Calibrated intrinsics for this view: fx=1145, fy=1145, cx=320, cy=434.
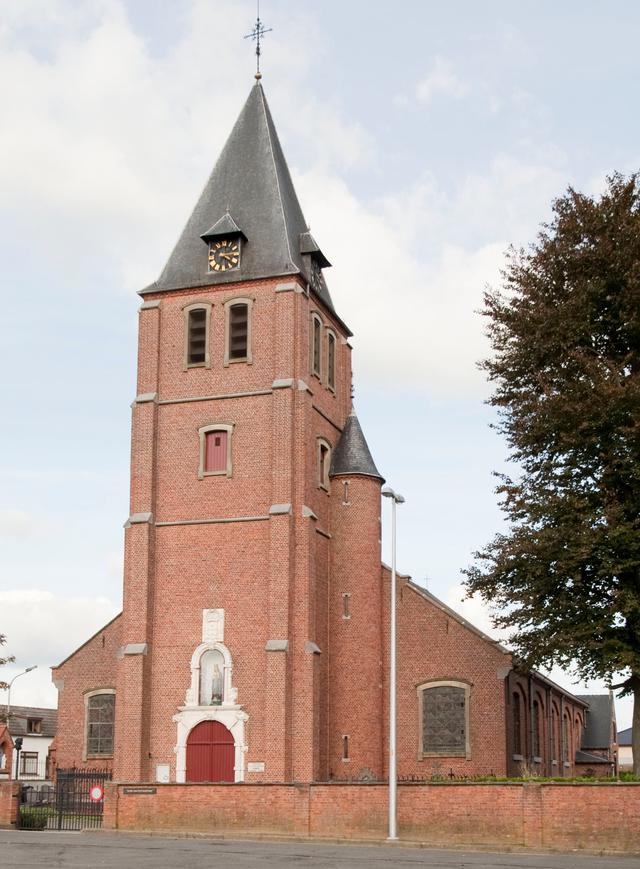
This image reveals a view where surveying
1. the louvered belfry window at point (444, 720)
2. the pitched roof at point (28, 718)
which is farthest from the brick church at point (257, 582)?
the pitched roof at point (28, 718)

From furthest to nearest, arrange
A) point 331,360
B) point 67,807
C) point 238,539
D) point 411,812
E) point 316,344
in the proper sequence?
point 331,360
point 316,344
point 238,539
point 67,807
point 411,812

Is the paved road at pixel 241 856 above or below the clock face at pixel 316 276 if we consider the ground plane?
below

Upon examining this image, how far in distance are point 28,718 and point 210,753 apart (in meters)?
53.1

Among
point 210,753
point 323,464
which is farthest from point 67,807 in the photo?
point 323,464

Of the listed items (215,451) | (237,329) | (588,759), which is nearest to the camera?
(215,451)

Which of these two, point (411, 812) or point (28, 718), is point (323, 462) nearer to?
point (411, 812)

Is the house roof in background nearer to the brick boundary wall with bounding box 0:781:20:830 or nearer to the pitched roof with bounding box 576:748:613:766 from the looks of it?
the pitched roof with bounding box 576:748:613:766

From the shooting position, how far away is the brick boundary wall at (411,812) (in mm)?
26188

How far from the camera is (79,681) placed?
4366cm

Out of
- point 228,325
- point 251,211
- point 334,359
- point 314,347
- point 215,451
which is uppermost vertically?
point 251,211

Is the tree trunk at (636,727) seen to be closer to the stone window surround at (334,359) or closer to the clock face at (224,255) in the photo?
the stone window surround at (334,359)

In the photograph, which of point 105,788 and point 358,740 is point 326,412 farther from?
point 105,788

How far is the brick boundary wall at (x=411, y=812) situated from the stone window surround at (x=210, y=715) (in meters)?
6.41

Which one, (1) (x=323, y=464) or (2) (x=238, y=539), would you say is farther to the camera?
(1) (x=323, y=464)
